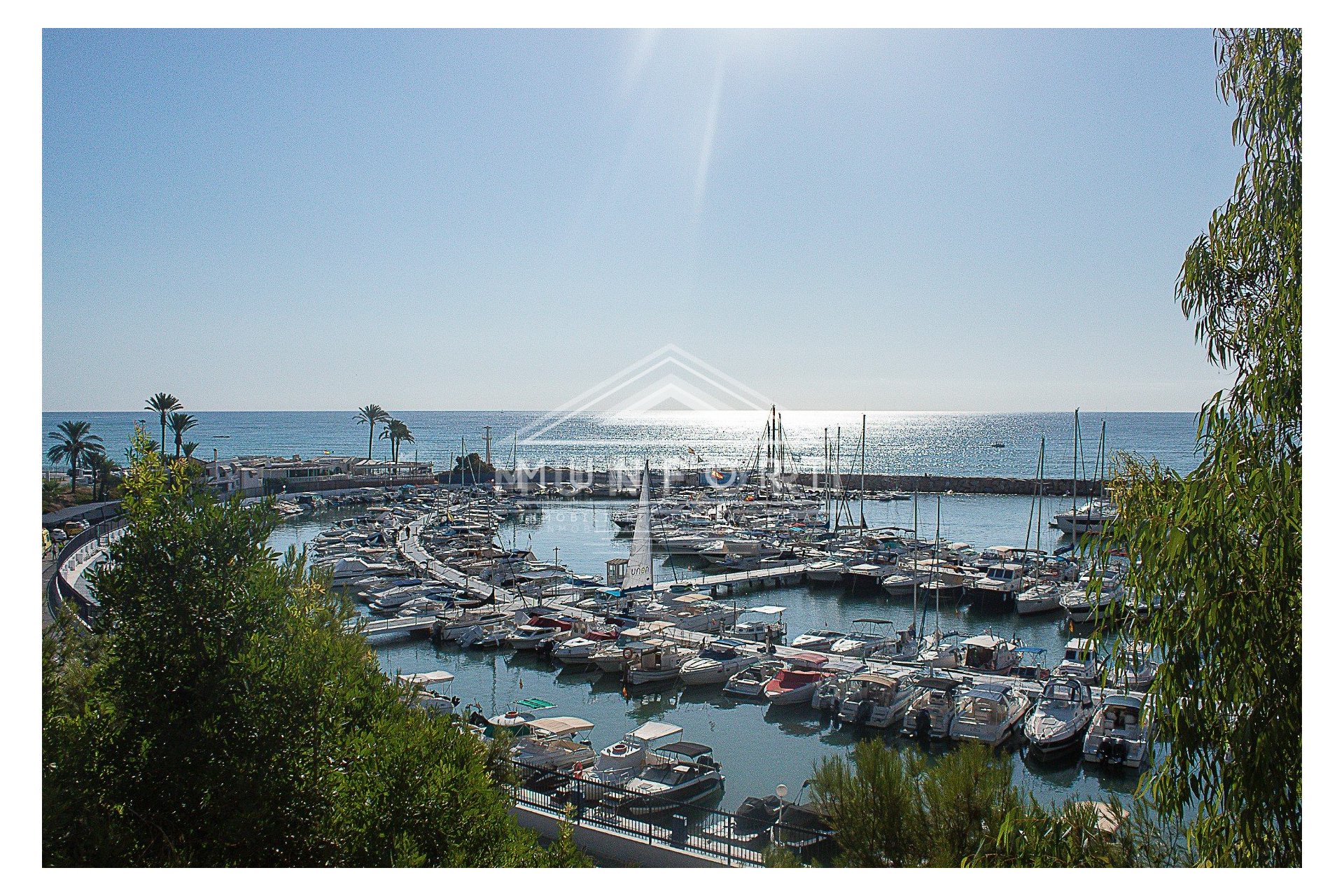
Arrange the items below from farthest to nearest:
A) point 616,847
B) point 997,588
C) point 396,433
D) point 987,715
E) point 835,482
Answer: point 396,433 → point 835,482 → point 997,588 → point 987,715 → point 616,847

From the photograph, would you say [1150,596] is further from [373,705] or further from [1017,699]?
[1017,699]

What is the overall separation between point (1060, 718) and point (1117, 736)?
91 cm

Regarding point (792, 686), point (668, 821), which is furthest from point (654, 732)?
point (792, 686)

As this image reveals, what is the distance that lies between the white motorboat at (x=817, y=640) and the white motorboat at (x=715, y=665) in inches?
63.1

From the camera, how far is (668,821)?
10562 mm

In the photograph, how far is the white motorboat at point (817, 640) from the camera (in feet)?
64.5

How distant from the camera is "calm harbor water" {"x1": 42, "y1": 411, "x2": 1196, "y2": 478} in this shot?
3332 inches

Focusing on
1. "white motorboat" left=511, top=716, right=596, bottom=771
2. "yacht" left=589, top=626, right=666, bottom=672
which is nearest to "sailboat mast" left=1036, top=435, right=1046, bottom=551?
"yacht" left=589, top=626, right=666, bottom=672

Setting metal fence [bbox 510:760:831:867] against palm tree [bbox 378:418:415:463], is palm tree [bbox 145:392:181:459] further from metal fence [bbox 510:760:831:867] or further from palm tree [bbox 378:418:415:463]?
metal fence [bbox 510:760:831:867]

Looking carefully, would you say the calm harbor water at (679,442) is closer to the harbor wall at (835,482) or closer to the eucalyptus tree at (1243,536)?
the harbor wall at (835,482)

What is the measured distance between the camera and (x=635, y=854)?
898cm

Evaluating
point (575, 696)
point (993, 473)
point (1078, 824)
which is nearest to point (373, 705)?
point (1078, 824)

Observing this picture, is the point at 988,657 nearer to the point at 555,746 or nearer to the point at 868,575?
the point at 555,746

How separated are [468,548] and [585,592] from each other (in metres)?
9.01
